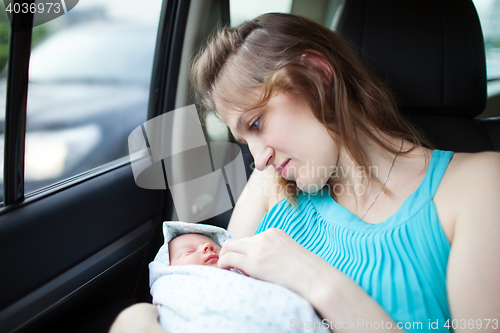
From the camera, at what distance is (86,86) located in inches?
61.2

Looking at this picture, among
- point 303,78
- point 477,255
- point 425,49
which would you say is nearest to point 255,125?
point 303,78

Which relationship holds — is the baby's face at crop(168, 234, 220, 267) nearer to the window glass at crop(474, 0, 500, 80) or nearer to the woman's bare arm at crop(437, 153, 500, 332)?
the woman's bare arm at crop(437, 153, 500, 332)

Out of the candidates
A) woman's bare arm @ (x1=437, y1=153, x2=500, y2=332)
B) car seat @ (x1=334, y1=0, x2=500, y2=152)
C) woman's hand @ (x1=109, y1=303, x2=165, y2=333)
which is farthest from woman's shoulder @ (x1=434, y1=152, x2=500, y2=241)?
woman's hand @ (x1=109, y1=303, x2=165, y2=333)

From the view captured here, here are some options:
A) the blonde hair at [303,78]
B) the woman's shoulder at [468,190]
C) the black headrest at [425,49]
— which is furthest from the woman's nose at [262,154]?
the black headrest at [425,49]

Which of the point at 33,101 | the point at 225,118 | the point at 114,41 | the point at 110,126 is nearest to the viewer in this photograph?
the point at 225,118

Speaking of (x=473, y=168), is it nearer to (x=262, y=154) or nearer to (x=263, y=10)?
(x=262, y=154)

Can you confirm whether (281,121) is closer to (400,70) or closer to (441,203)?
(441,203)

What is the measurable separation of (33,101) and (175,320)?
36.6 inches

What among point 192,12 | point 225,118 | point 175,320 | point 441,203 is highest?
point 192,12

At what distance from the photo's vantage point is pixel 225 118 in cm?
115

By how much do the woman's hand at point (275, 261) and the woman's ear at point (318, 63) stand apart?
49cm

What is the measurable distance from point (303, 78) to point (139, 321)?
2.49 ft

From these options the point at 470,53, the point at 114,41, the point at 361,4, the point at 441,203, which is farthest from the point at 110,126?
the point at 470,53

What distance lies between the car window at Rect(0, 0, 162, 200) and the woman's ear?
34.4 inches
